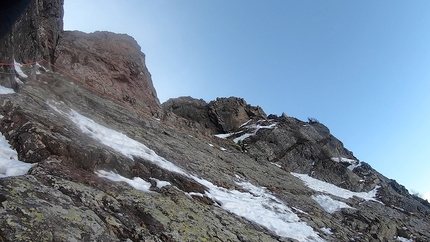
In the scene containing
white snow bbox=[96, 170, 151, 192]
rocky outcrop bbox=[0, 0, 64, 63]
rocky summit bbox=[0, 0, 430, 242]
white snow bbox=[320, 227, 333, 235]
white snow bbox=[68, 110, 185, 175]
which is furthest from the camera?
white snow bbox=[320, 227, 333, 235]

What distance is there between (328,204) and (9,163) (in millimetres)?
20285

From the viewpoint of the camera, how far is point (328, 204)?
886 inches

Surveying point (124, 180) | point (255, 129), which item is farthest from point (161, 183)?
point (255, 129)

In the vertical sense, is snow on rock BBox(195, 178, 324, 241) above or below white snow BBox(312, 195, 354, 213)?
below

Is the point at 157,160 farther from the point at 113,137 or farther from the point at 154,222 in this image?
the point at 154,222

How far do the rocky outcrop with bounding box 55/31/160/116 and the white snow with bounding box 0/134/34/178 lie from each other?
1669 centimetres

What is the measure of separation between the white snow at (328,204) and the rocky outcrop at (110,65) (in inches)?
649

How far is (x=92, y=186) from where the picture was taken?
8.14 meters

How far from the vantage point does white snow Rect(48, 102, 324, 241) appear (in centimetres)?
1212

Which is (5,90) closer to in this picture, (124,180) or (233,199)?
(124,180)

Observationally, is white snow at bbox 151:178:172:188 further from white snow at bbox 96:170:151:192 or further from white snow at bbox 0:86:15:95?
white snow at bbox 0:86:15:95

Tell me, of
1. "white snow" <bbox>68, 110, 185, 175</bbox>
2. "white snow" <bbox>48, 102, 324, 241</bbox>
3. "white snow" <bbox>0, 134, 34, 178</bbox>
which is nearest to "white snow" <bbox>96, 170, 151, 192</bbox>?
"white snow" <bbox>48, 102, 324, 241</bbox>

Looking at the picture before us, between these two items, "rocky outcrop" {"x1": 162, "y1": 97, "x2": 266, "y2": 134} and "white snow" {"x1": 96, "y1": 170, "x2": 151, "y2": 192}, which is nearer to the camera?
"white snow" {"x1": 96, "y1": 170, "x2": 151, "y2": 192}

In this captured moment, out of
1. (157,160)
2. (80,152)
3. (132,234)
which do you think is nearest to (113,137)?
(157,160)
